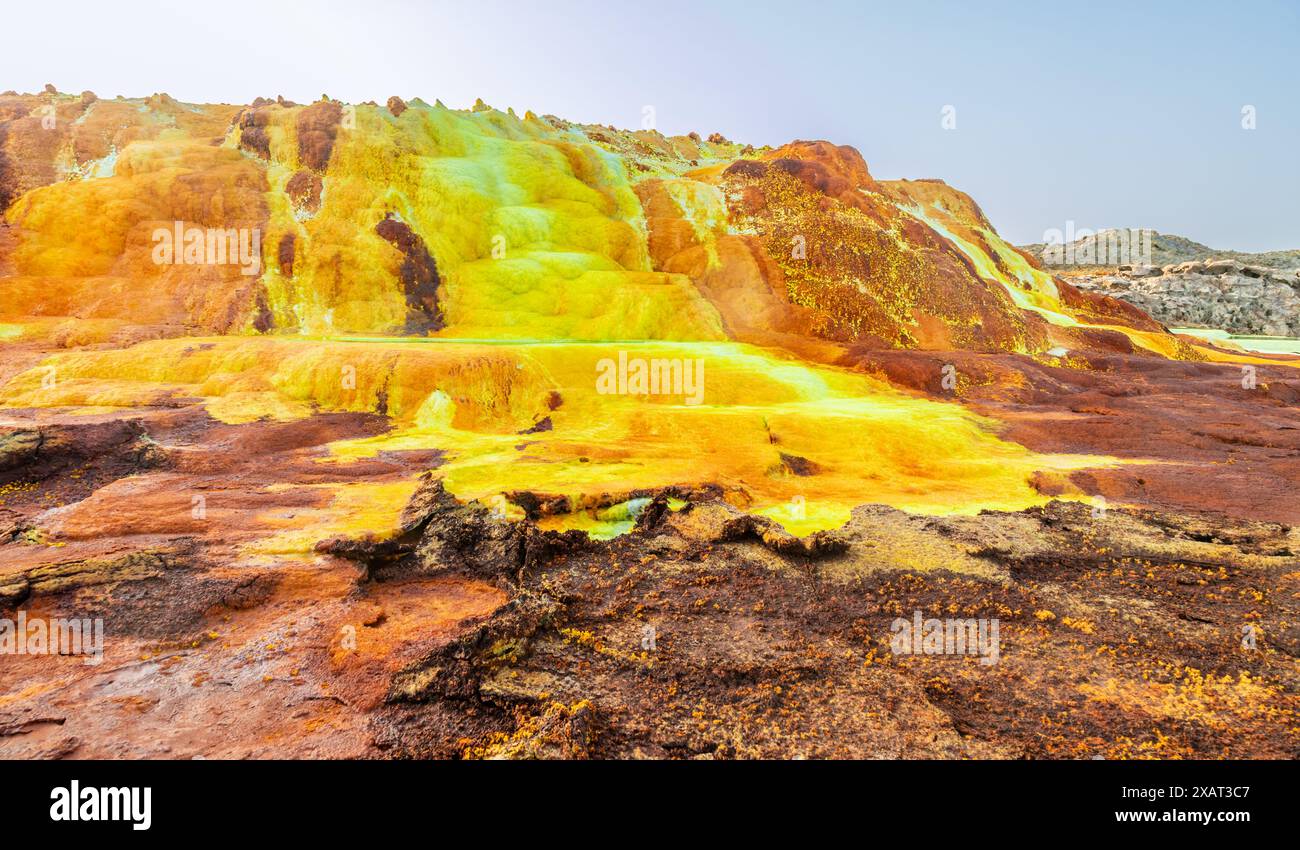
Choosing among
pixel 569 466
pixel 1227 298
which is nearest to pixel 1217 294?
pixel 1227 298

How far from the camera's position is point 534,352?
23422 millimetres

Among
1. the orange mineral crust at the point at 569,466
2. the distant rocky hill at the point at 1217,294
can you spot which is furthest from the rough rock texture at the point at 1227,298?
the orange mineral crust at the point at 569,466

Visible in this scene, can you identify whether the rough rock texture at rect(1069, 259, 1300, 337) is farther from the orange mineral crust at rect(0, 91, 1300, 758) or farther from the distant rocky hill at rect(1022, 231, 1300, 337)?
the orange mineral crust at rect(0, 91, 1300, 758)

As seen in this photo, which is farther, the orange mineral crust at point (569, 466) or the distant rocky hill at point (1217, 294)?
the distant rocky hill at point (1217, 294)

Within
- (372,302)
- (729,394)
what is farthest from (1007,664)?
(372,302)

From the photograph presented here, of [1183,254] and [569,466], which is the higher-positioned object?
[1183,254]

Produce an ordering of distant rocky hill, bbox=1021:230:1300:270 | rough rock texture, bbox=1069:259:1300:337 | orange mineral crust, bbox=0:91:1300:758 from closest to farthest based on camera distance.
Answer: orange mineral crust, bbox=0:91:1300:758
rough rock texture, bbox=1069:259:1300:337
distant rocky hill, bbox=1021:230:1300:270

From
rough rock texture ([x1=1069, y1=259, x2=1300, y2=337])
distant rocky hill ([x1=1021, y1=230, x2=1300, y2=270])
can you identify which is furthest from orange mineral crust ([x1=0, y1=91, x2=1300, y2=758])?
distant rocky hill ([x1=1021, y1=230, x2=1300, y2=270])

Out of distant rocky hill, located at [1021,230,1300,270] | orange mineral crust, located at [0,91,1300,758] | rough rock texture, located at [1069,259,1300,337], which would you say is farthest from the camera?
distant rocky hill, located at [1021,230,1300,270]

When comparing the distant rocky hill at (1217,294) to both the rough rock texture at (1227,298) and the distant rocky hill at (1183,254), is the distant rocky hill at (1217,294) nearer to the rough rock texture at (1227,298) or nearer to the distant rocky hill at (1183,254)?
the rough rock texture at (1227,298)

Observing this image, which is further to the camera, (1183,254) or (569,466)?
(1183,254)

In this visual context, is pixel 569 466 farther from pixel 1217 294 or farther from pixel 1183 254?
pixel 1183 254

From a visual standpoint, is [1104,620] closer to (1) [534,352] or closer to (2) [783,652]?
(2) [783,652]

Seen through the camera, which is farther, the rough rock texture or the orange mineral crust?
the rough rock texture
